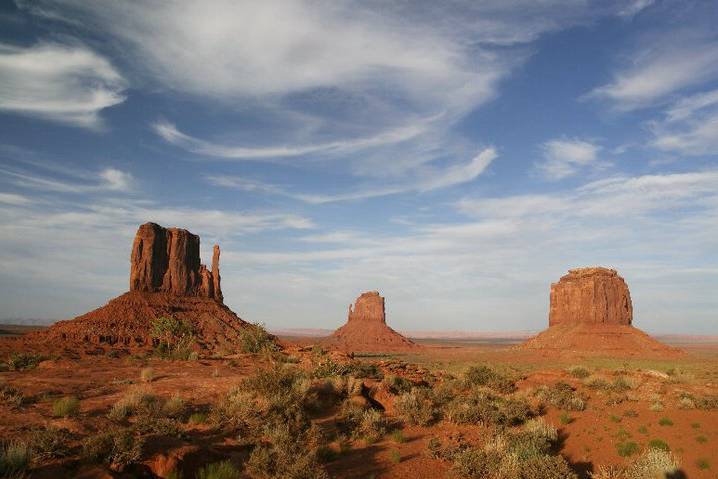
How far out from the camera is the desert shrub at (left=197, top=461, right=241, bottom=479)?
31.3 ft

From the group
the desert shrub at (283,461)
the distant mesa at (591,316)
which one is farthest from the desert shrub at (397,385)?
the distant mesa at (591,316)

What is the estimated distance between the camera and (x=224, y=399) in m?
15.5

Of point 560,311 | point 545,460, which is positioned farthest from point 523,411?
point 560,311

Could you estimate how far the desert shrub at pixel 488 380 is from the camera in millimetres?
24720

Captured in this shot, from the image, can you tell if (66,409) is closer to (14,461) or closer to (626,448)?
(14,461)

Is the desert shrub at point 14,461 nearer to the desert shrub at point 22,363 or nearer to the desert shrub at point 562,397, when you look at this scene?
the desert shrub at point 562,397

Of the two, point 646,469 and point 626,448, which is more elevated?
point 646,469

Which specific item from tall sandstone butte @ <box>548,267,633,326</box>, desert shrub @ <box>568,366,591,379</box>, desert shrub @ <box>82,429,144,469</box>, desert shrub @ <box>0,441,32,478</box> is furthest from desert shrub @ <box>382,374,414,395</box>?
tall sandstone butte @ <box>548,267,633,326</box>

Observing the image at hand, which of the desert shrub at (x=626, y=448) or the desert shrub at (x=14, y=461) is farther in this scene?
the desert shrub at (x=626, y=448)

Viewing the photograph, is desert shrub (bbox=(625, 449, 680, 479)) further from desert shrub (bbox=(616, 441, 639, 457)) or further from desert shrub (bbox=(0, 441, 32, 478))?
desert shrub (bbox=(0, 441, 32, 478))

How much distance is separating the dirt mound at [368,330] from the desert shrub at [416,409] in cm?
9452

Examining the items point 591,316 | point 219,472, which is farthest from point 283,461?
point 591,316

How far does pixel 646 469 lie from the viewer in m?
12.1

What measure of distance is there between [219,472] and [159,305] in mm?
67505
